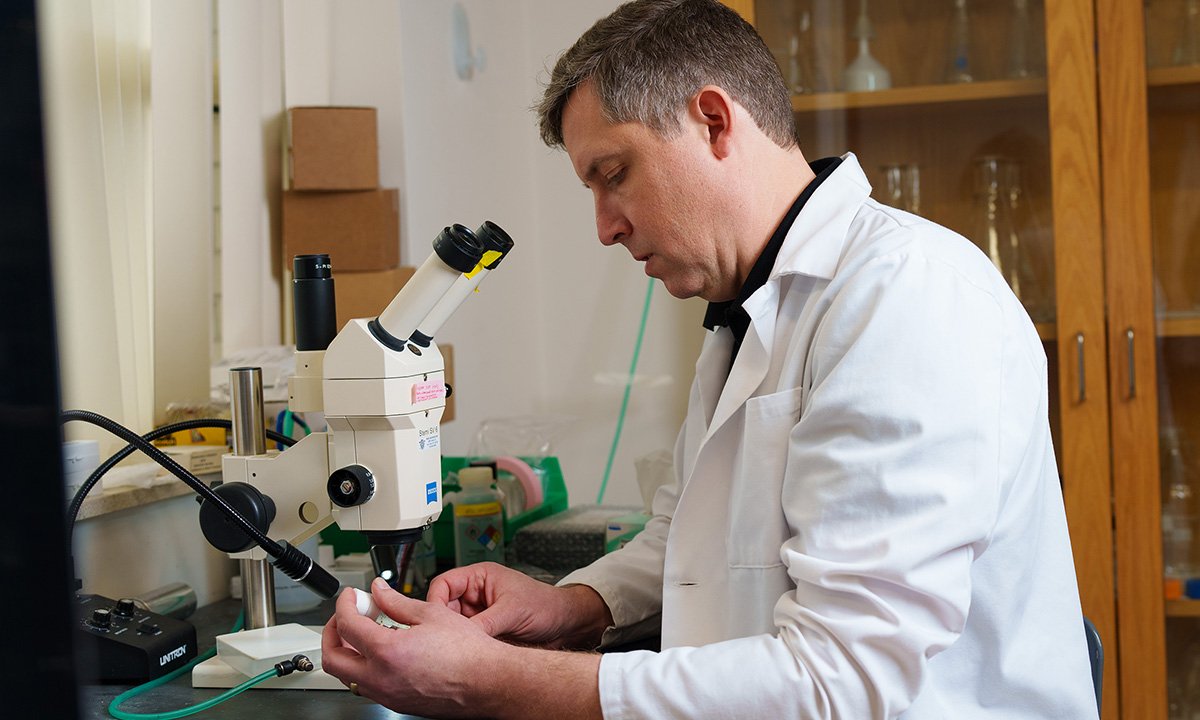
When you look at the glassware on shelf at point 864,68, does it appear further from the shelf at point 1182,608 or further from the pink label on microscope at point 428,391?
the pink label on microscope at point 428,391

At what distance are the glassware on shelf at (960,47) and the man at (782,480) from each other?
43.6 inches

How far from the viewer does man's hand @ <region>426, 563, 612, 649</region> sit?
1.21 metres

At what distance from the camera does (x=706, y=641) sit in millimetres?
1072

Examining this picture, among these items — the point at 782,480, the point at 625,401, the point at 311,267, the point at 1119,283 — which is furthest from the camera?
the point at 625,401

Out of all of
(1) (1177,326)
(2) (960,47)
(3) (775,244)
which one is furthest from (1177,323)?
(3) (775,244)

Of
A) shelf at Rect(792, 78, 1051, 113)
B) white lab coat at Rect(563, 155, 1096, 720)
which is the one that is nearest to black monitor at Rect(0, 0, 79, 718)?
white lab coat at Rect(563, 155, 1096, 720)

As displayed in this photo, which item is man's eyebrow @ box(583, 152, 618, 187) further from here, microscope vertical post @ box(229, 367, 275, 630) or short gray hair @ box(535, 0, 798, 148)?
microscope vertical post @ box(229, 367, 275, 630)

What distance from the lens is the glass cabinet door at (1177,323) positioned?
6.54 ft

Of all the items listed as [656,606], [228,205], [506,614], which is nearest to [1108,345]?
[656,606]

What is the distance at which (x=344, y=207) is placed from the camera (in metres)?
2.11

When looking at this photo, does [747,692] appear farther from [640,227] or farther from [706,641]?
[640,227]

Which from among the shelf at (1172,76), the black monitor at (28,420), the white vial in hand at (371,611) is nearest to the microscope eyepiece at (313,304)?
the white vial in hand at (371,611)

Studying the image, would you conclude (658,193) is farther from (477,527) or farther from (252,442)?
(477,527)

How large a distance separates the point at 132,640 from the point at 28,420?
1037 millimetres
